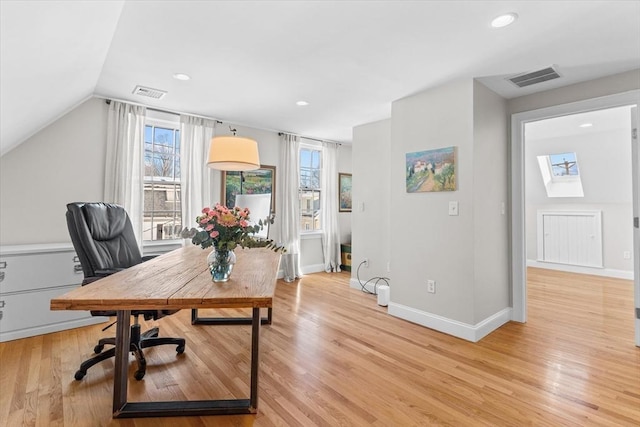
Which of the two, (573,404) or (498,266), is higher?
(498,266)

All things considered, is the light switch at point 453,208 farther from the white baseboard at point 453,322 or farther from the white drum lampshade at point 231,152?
the white drum lampshade at point 231,152

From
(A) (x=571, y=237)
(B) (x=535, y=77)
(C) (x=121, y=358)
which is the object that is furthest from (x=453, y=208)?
(A) (x=571, y=237)

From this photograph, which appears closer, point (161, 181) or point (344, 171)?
point (161, 181)

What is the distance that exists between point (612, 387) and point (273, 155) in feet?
14.6

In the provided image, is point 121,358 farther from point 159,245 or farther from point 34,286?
point 159,245

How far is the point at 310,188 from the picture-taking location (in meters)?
5.56

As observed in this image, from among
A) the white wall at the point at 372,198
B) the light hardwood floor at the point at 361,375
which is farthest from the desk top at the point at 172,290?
the white wall at the point at 372,198

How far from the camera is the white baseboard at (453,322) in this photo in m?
2.75

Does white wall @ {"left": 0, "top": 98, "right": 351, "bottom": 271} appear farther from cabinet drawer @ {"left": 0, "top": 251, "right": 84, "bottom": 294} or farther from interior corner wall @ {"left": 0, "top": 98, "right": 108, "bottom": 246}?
cabinet drawer @ {"left": 0, "top": 251, "right": 84, "bottom": 294}

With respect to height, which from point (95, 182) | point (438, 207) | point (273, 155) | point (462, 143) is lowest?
point (438, 207)

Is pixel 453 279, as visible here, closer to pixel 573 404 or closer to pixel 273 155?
pixel 573 404

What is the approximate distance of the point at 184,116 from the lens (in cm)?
396

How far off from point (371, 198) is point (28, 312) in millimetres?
3893

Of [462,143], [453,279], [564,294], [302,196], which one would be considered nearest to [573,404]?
[453,279]
